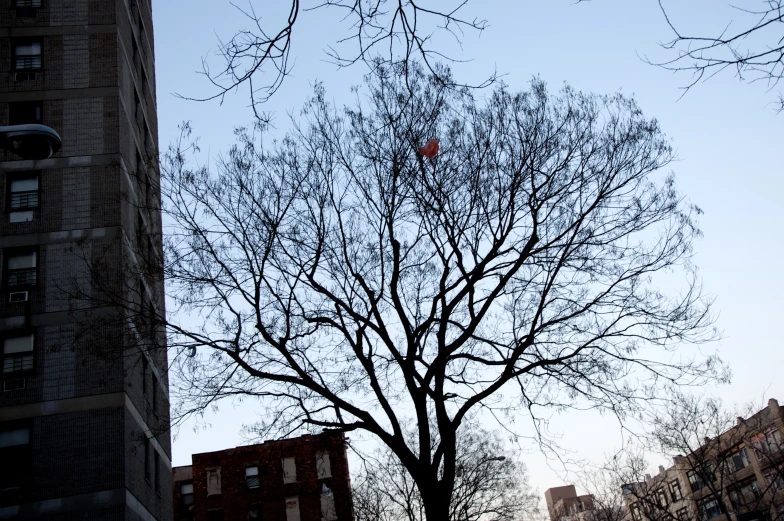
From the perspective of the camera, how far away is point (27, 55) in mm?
24375

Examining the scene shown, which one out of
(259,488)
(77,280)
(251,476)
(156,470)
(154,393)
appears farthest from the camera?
(251,476)

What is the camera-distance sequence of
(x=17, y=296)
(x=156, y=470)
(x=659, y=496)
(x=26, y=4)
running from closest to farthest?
1. (x=17, y=296)
2. (x=26, y=4)
3. (x=156, y=470)
4. (x=659, y=496)

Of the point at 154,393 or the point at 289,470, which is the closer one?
the point at 154,393

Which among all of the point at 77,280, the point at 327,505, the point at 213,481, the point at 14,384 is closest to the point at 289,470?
the point at 327,505

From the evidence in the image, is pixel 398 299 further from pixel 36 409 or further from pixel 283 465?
pixel 283 465

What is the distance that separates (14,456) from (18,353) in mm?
2805

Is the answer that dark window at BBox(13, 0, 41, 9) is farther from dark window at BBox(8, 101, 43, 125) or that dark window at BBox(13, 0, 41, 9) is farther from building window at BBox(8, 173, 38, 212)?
building window at BBox(8, 173, 38, 212)

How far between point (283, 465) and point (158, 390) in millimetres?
21194

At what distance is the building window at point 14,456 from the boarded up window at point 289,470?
26.9 meters

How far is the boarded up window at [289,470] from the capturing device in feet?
150

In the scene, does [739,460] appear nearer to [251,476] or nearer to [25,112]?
[251,476]

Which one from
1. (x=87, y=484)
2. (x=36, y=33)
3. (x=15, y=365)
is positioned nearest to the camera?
(x=87, y=484)

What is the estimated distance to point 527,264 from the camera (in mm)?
15344

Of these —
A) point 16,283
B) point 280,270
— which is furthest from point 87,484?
point 280,270
